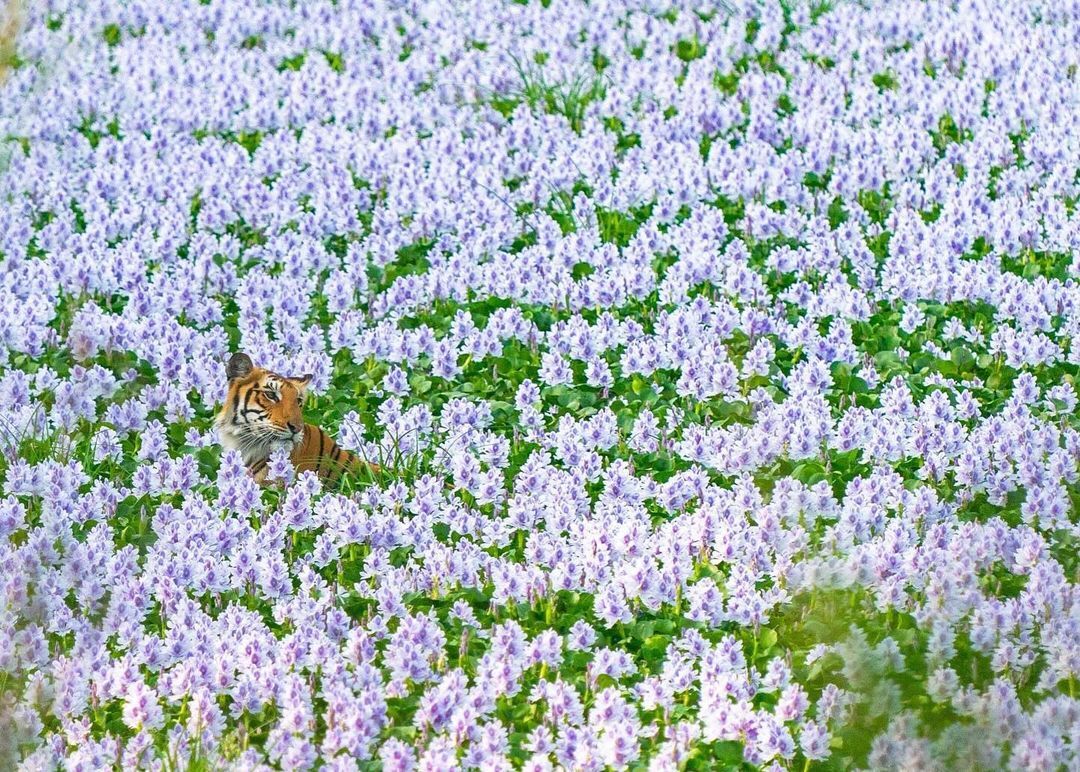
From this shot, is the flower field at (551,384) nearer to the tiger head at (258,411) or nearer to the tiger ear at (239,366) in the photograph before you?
the tiger head at (258,411)

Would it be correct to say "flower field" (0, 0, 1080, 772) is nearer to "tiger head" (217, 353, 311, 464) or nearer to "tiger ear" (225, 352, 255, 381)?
"tiger head" (217, 353, 311, 464)

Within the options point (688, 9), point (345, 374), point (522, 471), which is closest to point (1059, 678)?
point (522, 471)

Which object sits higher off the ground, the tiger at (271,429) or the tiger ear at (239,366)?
the tiger ear at (239,366)

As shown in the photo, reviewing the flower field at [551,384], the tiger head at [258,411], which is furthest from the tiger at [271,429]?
the flower field at [551,384]

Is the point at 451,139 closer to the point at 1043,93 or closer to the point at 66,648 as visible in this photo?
the point at 1043,93

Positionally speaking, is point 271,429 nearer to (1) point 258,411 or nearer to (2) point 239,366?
(1) point 258,411

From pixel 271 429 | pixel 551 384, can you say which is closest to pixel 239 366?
pixel 271 429
